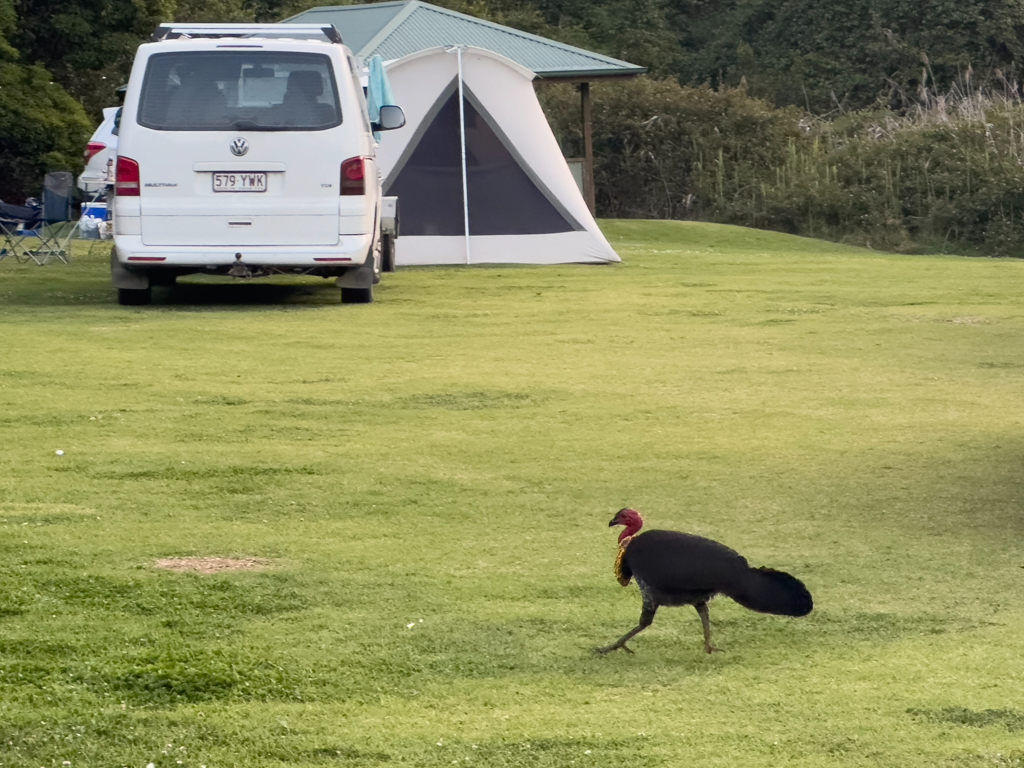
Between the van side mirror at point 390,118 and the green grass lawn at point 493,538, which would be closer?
the green grass lawn at point 493,538

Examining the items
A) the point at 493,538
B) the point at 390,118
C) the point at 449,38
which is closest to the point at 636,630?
the point at 493,538

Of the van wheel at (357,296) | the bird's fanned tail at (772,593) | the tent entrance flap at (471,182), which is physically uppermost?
the tent entrance flap at (471,182)

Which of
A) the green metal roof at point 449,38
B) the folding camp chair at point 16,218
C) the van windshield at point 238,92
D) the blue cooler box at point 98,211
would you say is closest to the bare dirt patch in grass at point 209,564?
the van windshield at point 238,92

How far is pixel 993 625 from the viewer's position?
4.66 meters

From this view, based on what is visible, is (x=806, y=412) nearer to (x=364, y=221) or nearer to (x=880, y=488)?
(x=880, y=488)

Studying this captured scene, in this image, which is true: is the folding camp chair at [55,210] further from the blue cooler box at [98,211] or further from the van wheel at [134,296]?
the van wheel at [134,296]

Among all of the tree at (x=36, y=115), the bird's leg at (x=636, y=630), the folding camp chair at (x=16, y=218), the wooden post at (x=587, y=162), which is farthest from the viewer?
the tree at (x=36, y=115)

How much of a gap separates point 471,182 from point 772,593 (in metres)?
14.0

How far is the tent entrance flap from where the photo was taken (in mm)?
17719

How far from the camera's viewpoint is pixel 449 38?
23562mm

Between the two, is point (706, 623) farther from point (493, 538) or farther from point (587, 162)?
point (587, 162)

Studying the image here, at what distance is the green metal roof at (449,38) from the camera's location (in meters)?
23.1

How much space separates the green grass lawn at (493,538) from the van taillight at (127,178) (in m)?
1.01

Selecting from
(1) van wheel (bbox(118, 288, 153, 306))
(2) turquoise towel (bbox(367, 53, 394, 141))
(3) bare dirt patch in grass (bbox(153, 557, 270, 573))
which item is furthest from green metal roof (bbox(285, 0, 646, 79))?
(3) bare dirt patch in grass (bbox(153, 557, 270, 573))
